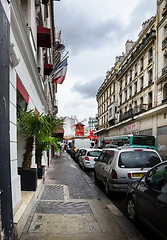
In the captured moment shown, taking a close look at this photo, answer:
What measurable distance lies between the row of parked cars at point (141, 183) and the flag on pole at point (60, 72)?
6.44 m

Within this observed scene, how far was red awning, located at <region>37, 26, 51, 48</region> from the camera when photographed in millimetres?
10102

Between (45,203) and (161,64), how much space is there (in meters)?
23.9

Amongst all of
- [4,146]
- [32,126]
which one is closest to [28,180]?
[32,126]

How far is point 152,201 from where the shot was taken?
3.57 metres

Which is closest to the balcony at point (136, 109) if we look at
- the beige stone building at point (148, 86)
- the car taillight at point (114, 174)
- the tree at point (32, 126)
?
the beige stone building at point (148, 86)

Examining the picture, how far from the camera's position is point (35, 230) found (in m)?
3.81

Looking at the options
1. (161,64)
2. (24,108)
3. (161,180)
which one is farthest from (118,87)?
(161,180)

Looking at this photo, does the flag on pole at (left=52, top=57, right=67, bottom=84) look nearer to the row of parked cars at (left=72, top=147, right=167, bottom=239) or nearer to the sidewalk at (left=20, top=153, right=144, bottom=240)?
the row of parked cars at (left=72, top=147, right=167, bottom=239)

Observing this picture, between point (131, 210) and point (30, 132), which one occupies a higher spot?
point (30, 132)

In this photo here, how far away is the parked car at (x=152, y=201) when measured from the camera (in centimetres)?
323

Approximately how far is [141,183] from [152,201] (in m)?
0.82

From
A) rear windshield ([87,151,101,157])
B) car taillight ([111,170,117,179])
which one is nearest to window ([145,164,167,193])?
car taillight ([111,170,117,179])

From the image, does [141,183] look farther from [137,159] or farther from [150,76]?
[150,76]

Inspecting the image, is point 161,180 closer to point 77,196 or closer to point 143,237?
point 143,237
